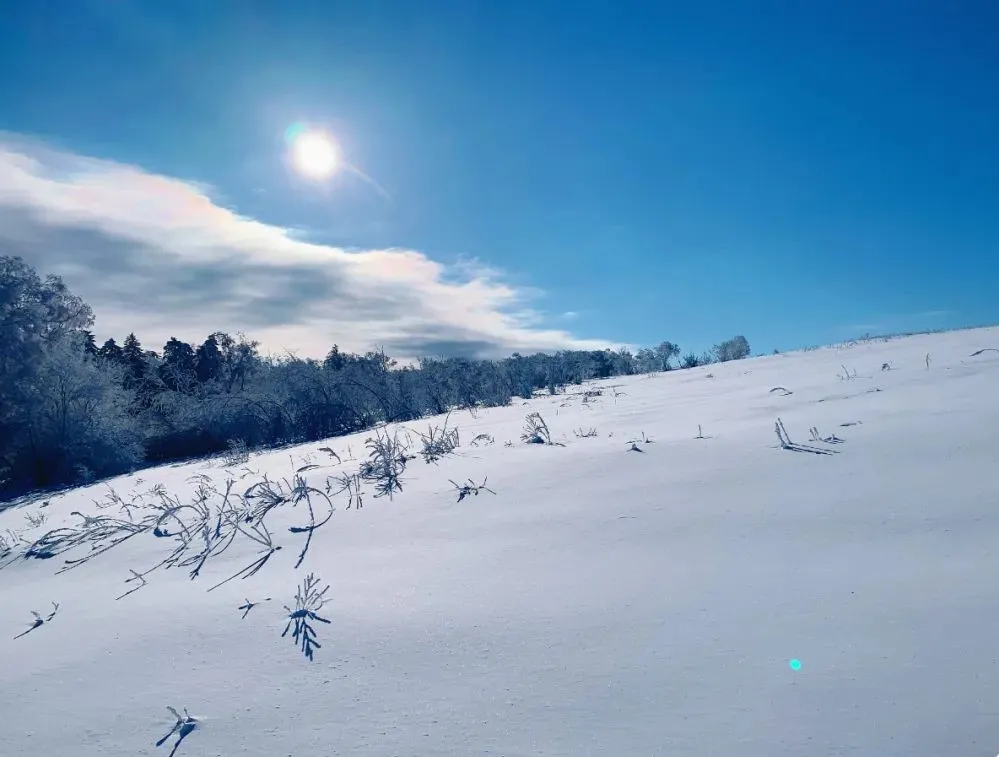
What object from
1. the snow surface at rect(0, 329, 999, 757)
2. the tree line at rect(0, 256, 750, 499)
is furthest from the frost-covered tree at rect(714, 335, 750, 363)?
the snow surface at rect(0, 329, 999, 757)

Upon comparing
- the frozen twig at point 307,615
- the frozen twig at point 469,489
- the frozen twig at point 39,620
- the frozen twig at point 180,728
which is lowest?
the frozen twig at point 180,728

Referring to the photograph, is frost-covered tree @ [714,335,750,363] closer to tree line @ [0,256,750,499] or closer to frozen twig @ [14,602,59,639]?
tree line @ [0,256,750,499]

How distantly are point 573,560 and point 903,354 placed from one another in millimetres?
7402

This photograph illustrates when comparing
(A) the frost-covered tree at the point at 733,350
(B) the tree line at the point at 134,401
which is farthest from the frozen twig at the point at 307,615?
(A) the frost-covered tree at the point at 733,350

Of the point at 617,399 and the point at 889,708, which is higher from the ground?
the point at 617,399

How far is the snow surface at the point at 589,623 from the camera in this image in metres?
1.35

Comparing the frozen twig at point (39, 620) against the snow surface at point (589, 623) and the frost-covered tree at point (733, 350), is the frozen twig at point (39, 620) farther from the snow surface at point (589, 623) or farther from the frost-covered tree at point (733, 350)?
the frost-covered tree at point (733, 350)

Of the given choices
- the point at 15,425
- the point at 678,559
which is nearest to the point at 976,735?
the point at 678,559

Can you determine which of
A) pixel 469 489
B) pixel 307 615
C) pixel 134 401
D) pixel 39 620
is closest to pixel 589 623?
pixel 307 615

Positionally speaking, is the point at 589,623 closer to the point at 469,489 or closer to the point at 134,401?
the point at 469,489

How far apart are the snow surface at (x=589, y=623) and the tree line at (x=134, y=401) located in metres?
6.54

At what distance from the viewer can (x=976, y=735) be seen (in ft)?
3.88

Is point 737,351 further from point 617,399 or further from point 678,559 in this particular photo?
point 678,559

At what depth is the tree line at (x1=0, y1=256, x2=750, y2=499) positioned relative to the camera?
1000cm
